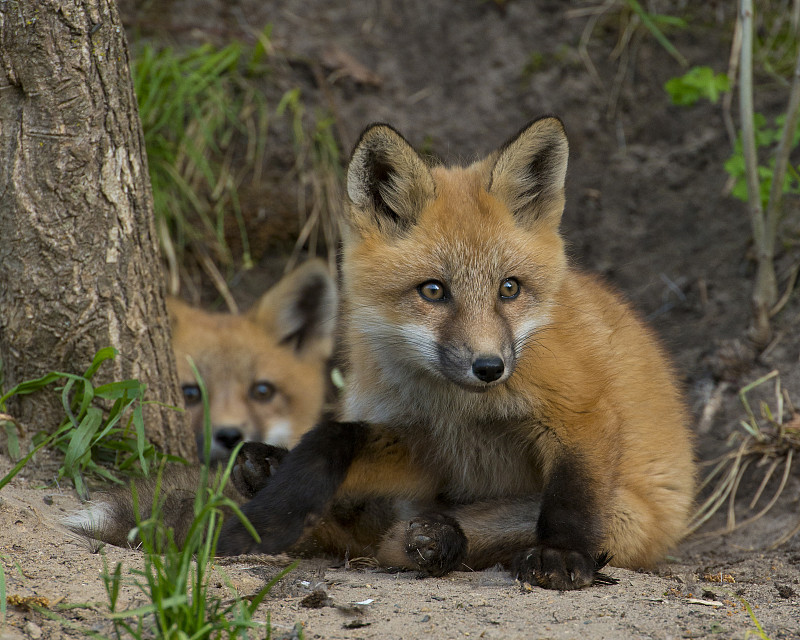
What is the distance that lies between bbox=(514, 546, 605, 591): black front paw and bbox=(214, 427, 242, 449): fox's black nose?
6.69 ft

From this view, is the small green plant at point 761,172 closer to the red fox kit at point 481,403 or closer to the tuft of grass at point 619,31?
the tuft of grass at point 619,31

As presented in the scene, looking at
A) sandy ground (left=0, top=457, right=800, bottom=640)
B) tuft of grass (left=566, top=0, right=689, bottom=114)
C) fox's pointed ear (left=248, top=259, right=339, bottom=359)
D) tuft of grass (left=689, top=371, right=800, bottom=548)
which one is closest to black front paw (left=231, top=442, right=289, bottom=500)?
sandy ground (left=0, top=457, right=800, bottom=640)

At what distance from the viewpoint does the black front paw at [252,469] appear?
3082 mm

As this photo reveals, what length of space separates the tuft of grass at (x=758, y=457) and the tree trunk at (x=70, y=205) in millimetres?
2754

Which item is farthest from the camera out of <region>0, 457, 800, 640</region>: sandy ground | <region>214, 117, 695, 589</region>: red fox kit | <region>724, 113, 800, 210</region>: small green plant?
<region>724, 113, 800, 210</region>: small green plant

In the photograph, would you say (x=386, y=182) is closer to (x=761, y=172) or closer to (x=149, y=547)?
(x=149, y=547)

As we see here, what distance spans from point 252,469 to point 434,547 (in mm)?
813

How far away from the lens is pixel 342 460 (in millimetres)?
2869

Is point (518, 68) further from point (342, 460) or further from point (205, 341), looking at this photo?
point (342, 460)

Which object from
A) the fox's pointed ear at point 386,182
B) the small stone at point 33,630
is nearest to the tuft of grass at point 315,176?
the fox's pointed ear at point 386,182

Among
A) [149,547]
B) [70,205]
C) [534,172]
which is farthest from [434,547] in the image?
[70,205]

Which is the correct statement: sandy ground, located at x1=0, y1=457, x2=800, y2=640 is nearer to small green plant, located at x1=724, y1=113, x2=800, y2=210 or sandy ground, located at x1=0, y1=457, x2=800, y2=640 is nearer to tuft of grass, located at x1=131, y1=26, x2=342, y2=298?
small green plant, located at x1=724, y1=113, x2=800, y2=210

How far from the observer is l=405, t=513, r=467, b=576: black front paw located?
2.68 metres

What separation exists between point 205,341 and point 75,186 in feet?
5.95
